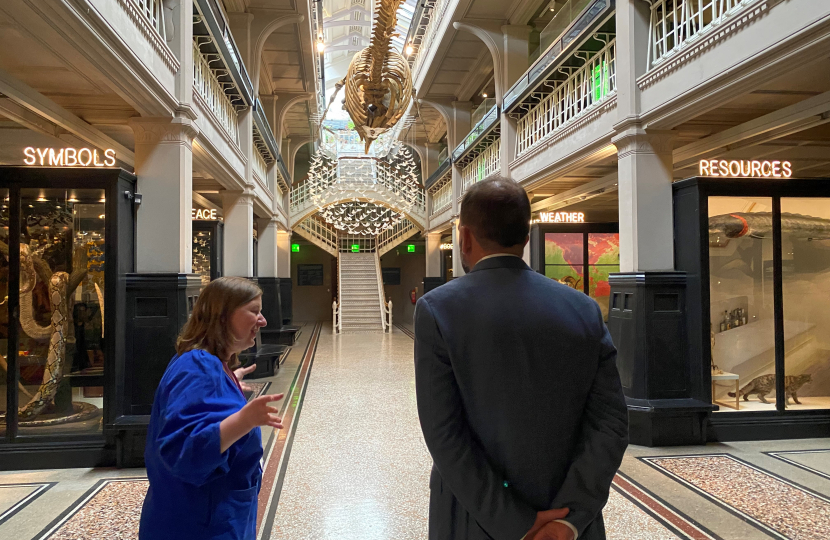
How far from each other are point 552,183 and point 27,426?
7494 millimetres

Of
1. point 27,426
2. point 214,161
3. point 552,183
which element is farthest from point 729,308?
point 27,426

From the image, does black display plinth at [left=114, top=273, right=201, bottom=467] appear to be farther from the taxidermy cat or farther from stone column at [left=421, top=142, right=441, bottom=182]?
stone column at [left=421, top=142, right=441, bottom=182]

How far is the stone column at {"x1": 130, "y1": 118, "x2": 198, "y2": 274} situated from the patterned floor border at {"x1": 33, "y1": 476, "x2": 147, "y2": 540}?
1.72 meters

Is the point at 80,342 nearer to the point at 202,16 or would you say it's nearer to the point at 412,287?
the point at 202,16

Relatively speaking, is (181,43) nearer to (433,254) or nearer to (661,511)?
(661,511)

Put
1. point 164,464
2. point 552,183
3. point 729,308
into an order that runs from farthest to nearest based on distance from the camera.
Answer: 1. point 552,183
2. point 729,308
3. point 164,464

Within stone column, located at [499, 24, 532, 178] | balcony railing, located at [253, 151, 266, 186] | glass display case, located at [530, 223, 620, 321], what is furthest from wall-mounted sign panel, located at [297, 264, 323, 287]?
glass display case, located at [530, 223, 620, 321]

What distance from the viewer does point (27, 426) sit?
441 centimetres

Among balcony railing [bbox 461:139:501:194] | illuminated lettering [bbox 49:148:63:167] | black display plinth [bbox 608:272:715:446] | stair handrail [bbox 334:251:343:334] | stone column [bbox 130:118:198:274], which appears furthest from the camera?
stair handrail [bbox 334:251:343:334]

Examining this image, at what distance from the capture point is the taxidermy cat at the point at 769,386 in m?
5.23

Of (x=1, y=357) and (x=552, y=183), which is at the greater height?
(x=552, y=183)

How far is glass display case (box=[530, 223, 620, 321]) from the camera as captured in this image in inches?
372

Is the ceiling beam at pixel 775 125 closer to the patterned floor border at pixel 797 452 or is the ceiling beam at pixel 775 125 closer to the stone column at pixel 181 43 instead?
the patterned floor border at pixel 797 452

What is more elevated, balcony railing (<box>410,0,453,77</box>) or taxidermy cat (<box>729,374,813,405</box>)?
balcony railing (<box>410,0,453,77</box>)
